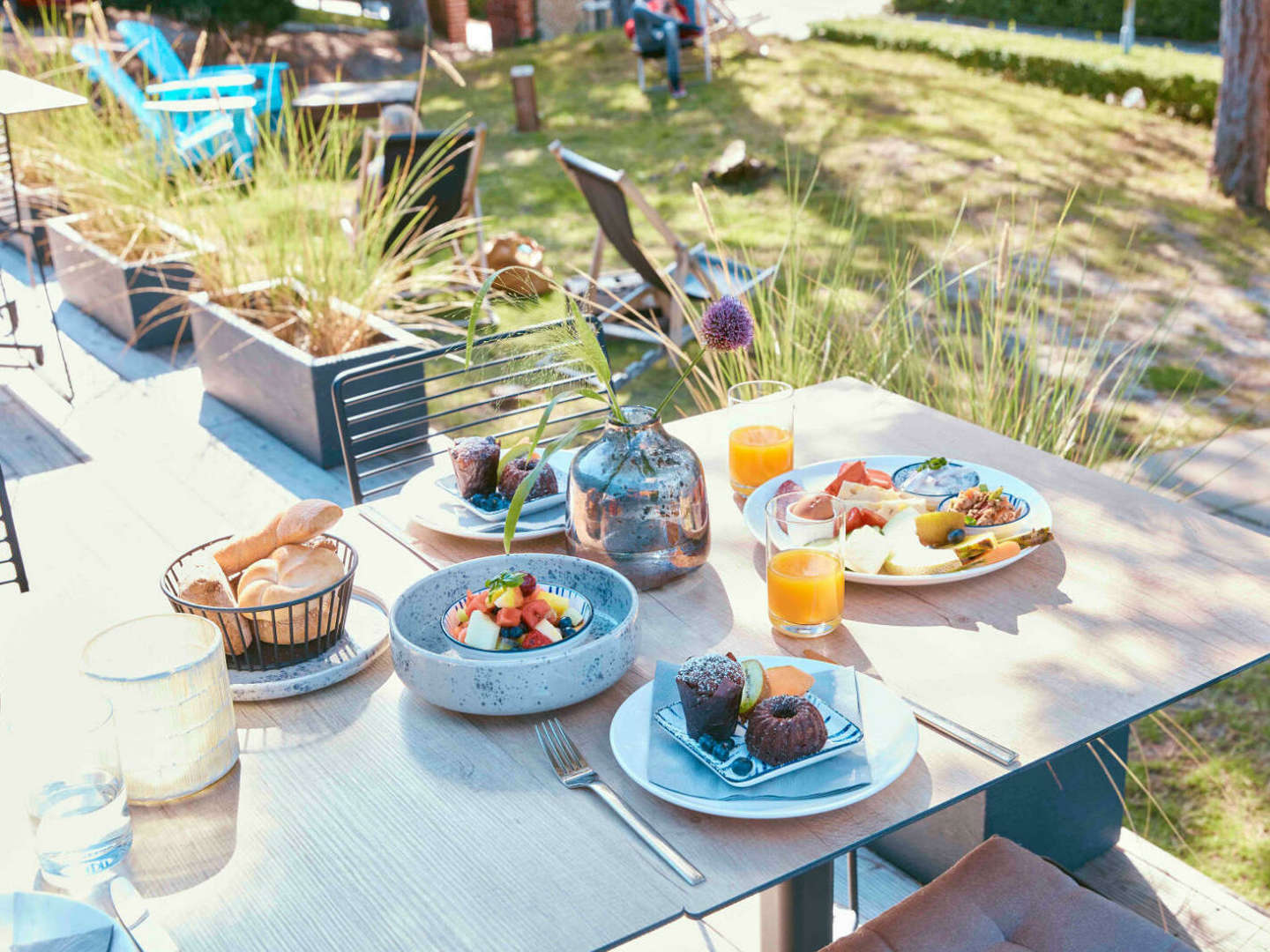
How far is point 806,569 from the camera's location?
1591 mm

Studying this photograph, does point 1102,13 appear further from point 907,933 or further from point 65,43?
point 907,933

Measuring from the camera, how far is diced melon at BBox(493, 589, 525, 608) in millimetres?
1507

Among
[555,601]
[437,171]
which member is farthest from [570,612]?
[437,171]

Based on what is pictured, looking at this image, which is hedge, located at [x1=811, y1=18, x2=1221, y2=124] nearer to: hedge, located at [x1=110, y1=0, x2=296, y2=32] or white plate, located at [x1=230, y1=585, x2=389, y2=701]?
hedge, located at [x1=110, y1=0, x2=296, y2=32]

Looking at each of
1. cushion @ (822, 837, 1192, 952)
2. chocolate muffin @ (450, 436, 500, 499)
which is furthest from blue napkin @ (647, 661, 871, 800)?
chocolate muffin @ (450, 436, 500, 499)

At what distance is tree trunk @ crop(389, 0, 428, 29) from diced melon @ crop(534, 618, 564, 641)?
14.4 meters

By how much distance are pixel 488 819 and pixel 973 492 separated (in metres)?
0.94

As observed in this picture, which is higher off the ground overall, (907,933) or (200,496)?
(907,933)

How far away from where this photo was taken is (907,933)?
60.3 inches

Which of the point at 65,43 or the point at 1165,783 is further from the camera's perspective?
the point at 65,43

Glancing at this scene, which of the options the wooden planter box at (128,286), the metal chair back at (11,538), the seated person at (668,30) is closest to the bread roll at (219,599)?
the metal chair back at (11,538)

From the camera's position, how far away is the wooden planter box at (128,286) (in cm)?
513

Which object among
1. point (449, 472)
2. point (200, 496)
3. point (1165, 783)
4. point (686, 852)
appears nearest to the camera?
point (686, 852)

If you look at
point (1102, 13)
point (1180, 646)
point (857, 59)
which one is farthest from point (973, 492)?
point (1102, 13)
